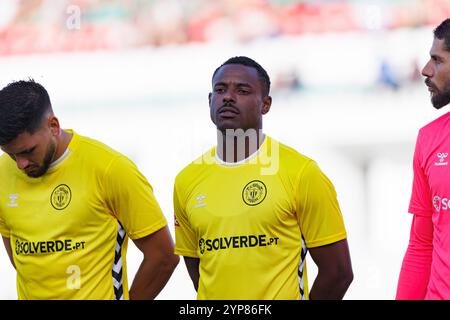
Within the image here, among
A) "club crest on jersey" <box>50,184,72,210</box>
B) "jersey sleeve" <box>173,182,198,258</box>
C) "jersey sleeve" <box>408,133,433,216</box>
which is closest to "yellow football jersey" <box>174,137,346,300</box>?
"jersey sleeve" <box>173,182,198,258</box>

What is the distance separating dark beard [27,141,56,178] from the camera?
12.7 ft

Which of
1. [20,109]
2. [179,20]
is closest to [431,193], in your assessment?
[20,109]

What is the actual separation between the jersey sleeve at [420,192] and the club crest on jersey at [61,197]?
1517 mm

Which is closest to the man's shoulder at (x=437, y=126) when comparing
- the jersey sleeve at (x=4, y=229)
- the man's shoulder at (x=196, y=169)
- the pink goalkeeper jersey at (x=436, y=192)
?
the pink goalkeeper jersey at (x=436, y=192)

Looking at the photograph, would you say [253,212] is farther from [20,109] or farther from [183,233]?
[20,109]

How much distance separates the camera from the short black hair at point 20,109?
12.3 ft

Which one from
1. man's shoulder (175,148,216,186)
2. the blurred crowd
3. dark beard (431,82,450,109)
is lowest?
man's shoulder (175,148,216,186)

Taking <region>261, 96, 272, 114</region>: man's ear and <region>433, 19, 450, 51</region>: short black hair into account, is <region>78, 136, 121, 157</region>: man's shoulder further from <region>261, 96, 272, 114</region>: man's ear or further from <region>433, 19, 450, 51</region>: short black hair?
<region>433, 19, 450, 51</region>: short black hair

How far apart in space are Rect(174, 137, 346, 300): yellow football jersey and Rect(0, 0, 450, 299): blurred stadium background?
14.7ft

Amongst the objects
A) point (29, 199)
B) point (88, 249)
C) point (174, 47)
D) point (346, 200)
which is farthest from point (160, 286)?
point (174, 47)

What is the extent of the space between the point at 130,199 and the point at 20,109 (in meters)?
0.62

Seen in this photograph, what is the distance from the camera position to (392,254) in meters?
8.17

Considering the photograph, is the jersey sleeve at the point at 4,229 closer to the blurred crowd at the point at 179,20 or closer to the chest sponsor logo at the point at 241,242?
the chest sponsor logo at the point at 241,242

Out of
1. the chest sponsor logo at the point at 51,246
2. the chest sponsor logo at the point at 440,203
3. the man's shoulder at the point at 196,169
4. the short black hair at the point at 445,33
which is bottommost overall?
the chest sponsor logo at the point at 51,246
